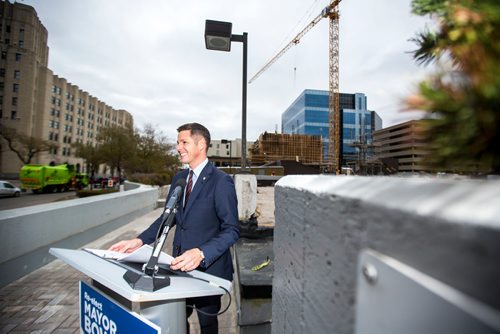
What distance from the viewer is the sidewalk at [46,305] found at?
3289 mm

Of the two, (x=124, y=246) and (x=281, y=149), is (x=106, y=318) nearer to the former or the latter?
(x=124, y=246)

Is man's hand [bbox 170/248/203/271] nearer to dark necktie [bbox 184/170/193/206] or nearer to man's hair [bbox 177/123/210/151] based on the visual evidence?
dark necktie [bbox 184/170/193/206]

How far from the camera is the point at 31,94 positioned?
54.1 metres

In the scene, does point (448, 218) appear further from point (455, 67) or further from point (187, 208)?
point (187, 208)

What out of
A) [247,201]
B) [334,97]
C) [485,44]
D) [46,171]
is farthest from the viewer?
[334,97]

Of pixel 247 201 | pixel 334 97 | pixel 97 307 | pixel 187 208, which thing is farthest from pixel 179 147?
pixel 334 97

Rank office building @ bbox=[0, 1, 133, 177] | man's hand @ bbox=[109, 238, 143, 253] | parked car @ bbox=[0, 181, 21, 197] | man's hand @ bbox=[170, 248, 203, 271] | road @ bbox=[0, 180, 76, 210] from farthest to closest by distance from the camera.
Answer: office building @ bbox=[0, 1, 133, 177] < parked car @ bbox=[0, 181, 21, 197] < road @ bbox=[0, 180, 76, 210] < man's hand @ bbox=[109, 238, 143, 253] < man's hand @ bbox=[170, 248, 203, 271]

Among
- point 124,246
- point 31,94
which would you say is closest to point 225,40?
point 124,246

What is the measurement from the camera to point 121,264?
1578 mm

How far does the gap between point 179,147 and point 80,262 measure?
124 cm

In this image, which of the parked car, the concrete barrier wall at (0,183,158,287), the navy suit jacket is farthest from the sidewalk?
the parked car

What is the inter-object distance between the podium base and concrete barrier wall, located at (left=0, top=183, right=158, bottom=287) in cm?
387

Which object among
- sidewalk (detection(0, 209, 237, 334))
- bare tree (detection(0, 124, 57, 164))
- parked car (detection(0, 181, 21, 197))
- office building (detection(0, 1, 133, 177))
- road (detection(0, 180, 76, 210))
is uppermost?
office building (detection(0, 1, 133, 177))

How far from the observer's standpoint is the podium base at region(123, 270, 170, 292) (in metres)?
1.27
